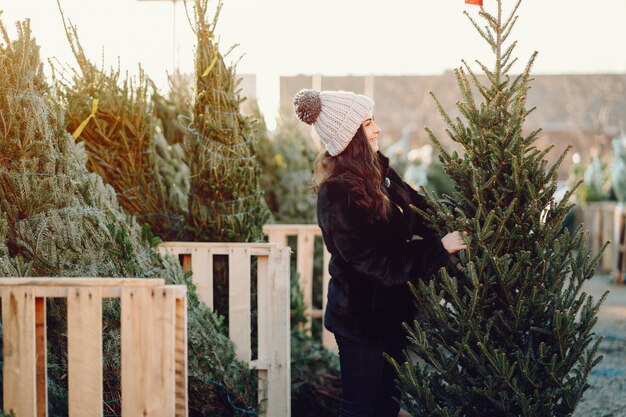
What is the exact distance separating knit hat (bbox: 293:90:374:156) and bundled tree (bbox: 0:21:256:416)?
1.07 metres

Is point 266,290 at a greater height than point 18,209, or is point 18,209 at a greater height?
point 18,209

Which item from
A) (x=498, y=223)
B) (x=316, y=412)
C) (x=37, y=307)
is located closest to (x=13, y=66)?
(x=37, y=307)

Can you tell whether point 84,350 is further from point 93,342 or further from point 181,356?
point 181,356

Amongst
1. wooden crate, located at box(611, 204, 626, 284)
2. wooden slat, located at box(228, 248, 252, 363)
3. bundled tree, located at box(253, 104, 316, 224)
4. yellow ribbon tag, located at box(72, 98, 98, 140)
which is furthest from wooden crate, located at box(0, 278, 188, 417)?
wooden crate, located at box(611, 204, 626, 284)

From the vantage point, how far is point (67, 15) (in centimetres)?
533

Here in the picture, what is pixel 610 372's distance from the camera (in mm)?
6539

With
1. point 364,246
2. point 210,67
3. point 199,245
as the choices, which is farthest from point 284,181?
point 364,246

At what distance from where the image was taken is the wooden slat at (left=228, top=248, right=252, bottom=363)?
4777 mm

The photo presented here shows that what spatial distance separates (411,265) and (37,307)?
1.49 metres

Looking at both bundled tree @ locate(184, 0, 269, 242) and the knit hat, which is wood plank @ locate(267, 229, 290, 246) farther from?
the knit hat

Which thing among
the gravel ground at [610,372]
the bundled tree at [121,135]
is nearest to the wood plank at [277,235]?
the bundled tree at [121,135]

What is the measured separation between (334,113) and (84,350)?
148 cm

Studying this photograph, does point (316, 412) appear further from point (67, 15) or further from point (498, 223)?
point (67, 15)

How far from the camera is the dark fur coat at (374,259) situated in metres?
3.51
